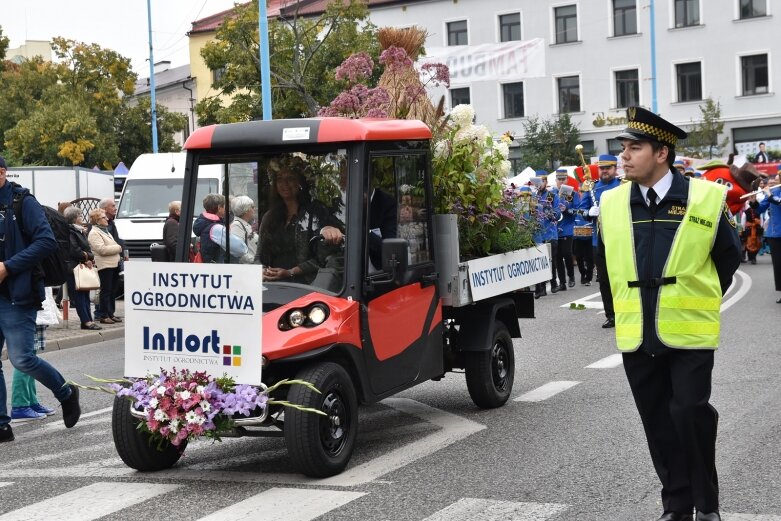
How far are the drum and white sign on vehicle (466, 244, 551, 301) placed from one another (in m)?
9.54

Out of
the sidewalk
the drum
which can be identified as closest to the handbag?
the sidewalk

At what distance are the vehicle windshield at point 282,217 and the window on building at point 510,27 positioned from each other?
172 ft

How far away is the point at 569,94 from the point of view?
189 feet

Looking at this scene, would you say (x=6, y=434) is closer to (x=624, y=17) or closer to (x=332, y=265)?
(x=332, y=265)

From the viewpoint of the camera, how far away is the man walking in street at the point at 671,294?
17.1 ft

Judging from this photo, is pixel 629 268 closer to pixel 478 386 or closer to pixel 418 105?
pixel 478 386

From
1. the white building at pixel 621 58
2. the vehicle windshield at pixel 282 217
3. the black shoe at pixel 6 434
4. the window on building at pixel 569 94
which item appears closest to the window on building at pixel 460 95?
the white building at pixel 621 58

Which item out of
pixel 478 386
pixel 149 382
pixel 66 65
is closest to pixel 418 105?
pixel 478 386

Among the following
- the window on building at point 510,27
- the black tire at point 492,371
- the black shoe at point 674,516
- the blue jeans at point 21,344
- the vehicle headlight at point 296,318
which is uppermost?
the window on building at point 510,27

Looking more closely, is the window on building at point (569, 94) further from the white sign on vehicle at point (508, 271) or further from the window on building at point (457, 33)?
the white sign on vehicle at point (508, 271)

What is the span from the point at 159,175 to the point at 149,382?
1730cm

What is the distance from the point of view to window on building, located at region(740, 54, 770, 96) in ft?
171

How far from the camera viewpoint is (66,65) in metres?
48.9

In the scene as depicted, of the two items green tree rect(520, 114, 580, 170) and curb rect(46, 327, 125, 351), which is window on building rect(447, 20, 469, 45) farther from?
curb rect(46, 327, 125, 351)
